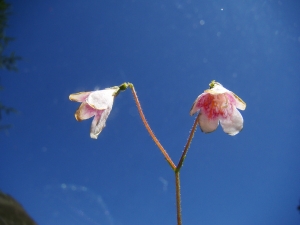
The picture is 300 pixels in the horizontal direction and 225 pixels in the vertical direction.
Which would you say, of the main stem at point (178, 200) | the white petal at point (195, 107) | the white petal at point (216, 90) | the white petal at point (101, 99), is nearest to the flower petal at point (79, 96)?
the white petal at point (101, 99)

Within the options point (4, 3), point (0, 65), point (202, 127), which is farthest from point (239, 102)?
point (4, 3)

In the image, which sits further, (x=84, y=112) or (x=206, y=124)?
(x=84, y=112)

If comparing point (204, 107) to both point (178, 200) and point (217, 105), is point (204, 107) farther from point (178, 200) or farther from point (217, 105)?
point (178, 200)

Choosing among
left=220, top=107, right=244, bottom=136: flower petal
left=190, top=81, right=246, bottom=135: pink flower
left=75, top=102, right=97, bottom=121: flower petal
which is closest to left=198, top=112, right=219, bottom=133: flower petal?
left=190, top=81, right=246, bottom=135: pink flower

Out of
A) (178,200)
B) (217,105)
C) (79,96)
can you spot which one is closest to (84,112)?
(79,96)

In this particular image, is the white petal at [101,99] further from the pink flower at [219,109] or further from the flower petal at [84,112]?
the pink flower at [219,109]

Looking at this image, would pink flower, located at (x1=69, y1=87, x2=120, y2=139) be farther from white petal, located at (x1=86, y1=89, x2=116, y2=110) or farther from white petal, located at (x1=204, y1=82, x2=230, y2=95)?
white petal, located at (x1=204, y1=82, x2=230, y2=95)
